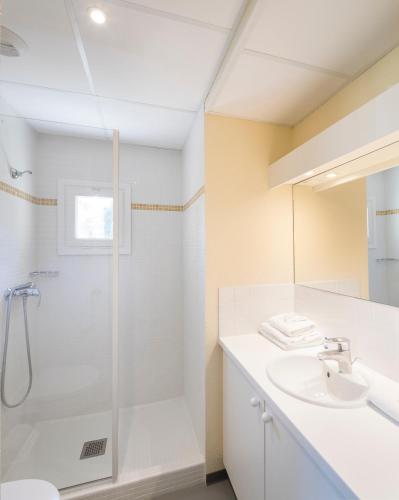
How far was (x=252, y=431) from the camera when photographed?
104cm

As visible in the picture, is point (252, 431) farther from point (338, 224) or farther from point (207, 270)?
point (338, 224)

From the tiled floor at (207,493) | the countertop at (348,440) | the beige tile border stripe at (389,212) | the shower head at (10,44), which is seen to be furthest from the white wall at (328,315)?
the shower head at (10,44)

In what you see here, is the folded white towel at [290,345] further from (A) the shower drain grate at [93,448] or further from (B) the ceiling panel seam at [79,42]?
(B) the ceiling panel seam at [79,42]

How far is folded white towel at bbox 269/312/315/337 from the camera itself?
1309 mm

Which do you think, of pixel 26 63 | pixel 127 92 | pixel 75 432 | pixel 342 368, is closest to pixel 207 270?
pixel 342 368

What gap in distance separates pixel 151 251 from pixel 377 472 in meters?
1.84

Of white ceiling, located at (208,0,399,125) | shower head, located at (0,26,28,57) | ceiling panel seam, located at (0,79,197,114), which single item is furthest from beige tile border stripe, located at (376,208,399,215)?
shower head, located at (0,26,28,57)

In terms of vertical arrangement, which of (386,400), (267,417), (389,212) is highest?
(389,212)

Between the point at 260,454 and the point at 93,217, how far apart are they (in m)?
1.79

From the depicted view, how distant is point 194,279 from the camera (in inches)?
67.7

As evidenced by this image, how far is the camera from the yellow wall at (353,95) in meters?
1.01

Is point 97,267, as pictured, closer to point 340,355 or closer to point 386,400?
Result: point 340,355

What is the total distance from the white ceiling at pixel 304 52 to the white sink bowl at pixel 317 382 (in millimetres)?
1369

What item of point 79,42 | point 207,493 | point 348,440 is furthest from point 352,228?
point 207,493
